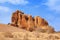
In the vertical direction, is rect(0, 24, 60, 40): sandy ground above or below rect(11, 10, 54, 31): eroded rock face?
below

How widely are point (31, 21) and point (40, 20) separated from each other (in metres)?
2.70

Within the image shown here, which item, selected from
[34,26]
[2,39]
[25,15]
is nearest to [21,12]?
[25,15]

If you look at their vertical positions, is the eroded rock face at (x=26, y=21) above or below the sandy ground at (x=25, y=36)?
above

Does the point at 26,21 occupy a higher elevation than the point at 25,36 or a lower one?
higher

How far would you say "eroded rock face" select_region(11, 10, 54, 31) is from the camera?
55812 millimetres

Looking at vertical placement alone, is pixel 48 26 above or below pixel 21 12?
below

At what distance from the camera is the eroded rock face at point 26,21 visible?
55.8 metres

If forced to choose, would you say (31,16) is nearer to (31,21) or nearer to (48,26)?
(31,21)

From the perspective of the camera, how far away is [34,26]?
5559 cm

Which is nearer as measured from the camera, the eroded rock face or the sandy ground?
the sandy ground

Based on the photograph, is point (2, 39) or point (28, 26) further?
point (28, 26)

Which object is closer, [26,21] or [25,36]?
[25,36]

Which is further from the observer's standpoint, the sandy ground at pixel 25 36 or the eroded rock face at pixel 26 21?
the eroded rock face at pixel 26 21

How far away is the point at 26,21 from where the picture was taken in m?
57.0
